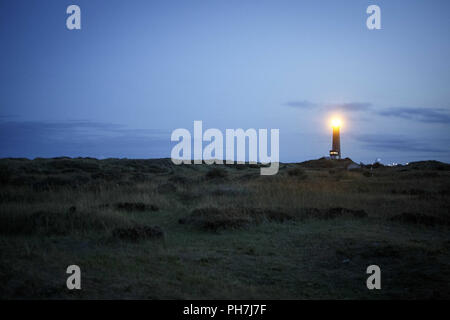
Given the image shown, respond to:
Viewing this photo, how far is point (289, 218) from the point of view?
36.8ft

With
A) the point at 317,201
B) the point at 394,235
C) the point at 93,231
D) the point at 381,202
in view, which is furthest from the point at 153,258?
the point at 381,202

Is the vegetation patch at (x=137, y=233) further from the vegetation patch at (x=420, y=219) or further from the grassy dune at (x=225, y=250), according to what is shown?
the vegetation patch at (x=420, y=219)

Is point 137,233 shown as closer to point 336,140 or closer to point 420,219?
point 420,219

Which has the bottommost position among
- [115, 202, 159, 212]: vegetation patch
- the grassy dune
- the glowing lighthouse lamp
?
the grassy dune

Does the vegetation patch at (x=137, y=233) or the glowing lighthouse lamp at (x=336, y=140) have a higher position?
the glowing lighthouse lamp at (x=336, y=140)

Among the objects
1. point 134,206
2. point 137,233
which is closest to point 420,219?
point 137,233

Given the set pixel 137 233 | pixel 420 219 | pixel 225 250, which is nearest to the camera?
pixel 225 250

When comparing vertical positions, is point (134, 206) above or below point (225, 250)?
above

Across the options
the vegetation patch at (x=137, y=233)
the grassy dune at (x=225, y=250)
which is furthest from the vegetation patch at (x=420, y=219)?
the vegetation patch at (x=137, y=233)

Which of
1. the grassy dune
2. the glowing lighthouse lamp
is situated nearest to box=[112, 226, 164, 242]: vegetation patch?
the grassy dune

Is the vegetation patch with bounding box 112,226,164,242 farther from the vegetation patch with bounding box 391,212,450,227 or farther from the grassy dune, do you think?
the vegetation patch with bounding box 391,212,450,227

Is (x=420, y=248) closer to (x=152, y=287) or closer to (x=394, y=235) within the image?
(x=394, y=235)

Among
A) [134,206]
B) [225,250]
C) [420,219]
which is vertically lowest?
[225,250]

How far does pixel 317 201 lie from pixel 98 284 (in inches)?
416
